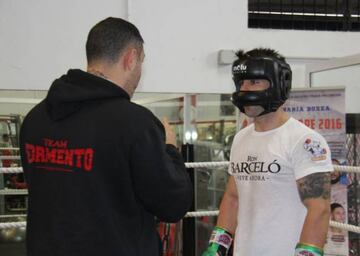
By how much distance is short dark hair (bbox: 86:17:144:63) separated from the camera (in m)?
1.29

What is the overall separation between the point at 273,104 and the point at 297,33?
3.09 m

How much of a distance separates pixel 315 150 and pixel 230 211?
0.49 meters

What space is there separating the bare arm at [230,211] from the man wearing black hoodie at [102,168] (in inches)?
22.7

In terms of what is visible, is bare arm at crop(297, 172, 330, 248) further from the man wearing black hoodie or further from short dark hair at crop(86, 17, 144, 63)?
short dark hair at crop(86, 17, 144, 63)

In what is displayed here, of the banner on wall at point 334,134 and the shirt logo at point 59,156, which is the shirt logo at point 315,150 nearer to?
the shirt logo at point 59,156

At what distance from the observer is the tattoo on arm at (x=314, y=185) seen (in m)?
1.48

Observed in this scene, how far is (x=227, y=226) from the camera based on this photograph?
5.96ft

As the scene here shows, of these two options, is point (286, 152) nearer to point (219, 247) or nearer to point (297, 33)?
point (219, 247)

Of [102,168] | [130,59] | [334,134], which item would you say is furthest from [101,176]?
[334,134]

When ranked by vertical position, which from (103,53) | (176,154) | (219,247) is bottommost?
(219,247)

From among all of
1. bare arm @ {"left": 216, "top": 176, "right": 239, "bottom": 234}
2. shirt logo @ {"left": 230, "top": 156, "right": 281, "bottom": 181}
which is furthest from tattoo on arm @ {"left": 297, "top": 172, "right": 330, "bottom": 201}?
bare arm @ {"left": 216, "top": 176, "right": 239, "bottom": 234}

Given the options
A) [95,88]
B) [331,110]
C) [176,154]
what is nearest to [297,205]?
[176,154]

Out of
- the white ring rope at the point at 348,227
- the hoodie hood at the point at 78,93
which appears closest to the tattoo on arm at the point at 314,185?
the hoodie hood at the point at 78,93

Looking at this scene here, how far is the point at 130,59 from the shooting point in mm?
1306
